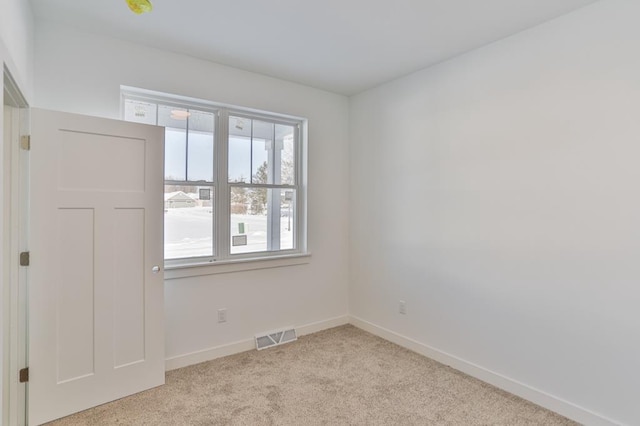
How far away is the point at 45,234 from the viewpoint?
2.23 m

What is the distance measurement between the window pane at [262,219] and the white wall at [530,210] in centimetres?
108

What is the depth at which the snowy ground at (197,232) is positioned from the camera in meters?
3.04

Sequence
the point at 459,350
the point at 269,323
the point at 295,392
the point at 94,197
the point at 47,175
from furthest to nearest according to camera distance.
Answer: the point at 269,323
the point at 459,350
the point at 295,392
the point at 94,197
the point at 47,175

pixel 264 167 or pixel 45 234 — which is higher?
pixel 264 167

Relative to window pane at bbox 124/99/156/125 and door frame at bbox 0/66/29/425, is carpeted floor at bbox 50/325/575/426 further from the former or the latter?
window pane at bbox 124/99/156/125

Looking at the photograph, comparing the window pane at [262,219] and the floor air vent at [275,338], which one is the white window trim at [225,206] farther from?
the floor air vent at [275,338]

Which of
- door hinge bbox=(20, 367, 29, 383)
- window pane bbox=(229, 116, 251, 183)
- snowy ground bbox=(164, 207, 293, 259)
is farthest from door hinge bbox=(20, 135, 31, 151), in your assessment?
window pane bbox=(229, 116, 251, 183)

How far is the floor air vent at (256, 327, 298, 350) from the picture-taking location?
3383 mm

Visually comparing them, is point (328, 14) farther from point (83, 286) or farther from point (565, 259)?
point (83, 286)

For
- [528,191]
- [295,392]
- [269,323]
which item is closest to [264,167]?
[269,323]

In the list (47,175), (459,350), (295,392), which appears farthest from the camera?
(459,350)

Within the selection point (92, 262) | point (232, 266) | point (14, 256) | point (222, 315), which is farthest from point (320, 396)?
point (14, 256)

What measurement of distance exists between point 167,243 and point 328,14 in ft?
7.28

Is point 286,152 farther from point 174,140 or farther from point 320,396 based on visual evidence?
point 320,396
